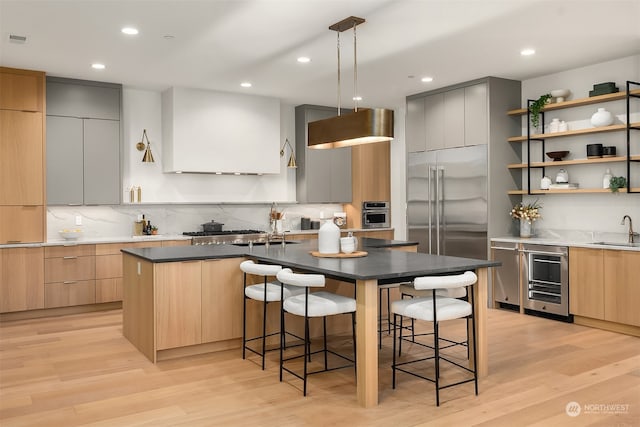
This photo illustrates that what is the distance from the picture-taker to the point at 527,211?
658 centimetres

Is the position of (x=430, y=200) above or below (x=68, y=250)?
above

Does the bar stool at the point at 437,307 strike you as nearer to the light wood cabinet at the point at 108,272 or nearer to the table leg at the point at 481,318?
the table leg at the point at 481,318

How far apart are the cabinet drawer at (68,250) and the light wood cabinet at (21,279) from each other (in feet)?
0.24

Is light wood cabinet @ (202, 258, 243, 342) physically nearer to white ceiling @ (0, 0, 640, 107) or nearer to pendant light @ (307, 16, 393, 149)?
pendant light @ (307, 16, 393, 149)

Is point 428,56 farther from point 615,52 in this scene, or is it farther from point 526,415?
point 526,415

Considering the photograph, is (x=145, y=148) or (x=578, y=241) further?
(x=145, y=148)

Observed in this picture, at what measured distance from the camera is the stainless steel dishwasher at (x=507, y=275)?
Answer: 626 cm

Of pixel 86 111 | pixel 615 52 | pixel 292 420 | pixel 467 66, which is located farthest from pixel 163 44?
pixel 615 52

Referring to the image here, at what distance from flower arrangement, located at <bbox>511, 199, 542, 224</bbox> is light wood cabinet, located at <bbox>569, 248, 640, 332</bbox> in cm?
92

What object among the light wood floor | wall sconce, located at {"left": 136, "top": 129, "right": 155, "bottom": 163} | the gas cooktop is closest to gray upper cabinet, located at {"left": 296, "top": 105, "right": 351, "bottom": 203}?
the gas cooktop

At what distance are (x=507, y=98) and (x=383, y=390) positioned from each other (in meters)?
4.51

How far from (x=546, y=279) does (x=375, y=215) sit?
11.2 feet

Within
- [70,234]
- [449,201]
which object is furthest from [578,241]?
[70,234]

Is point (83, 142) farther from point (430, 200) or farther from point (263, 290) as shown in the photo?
point (430, 200)
